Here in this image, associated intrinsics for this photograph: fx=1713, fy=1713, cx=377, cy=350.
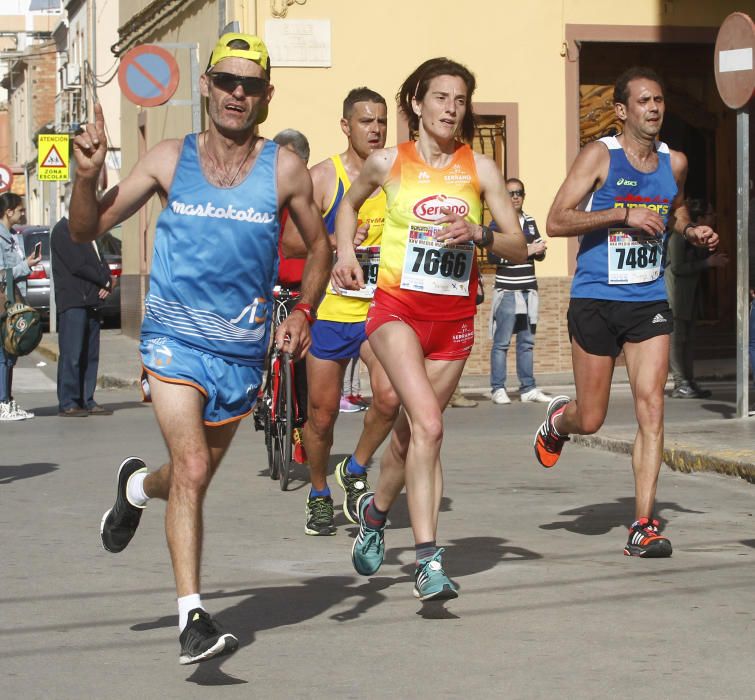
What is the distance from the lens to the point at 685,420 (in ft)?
44.6

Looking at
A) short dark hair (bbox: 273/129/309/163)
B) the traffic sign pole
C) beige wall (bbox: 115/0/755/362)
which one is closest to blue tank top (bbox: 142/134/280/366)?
short dark hair (bbox: 273/129/309/163)

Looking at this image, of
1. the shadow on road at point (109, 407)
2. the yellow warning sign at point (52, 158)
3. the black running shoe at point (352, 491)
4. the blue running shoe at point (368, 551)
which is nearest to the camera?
the blue running shoe at point (368, 551)

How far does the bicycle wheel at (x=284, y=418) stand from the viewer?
10000mm

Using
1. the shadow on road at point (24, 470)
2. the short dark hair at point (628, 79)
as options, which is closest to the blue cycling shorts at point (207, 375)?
the short dark hair at point (628, 79)

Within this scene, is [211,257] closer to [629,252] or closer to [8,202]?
[629,252]

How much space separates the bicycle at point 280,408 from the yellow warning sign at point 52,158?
704 inches

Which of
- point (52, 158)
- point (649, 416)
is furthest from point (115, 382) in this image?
point (649, 416)

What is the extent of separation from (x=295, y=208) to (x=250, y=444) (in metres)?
6.85

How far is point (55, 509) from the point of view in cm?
936

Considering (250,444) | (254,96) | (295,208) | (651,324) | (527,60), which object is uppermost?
(527,60)

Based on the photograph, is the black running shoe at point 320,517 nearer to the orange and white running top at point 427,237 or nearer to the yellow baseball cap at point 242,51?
the orange and white running top at point 427,237

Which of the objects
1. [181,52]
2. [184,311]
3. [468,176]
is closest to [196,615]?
[184,311]

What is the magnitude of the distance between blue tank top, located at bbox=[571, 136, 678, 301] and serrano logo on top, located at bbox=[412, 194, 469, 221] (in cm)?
133

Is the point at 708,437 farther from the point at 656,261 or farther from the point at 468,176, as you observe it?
the point at 468,176
